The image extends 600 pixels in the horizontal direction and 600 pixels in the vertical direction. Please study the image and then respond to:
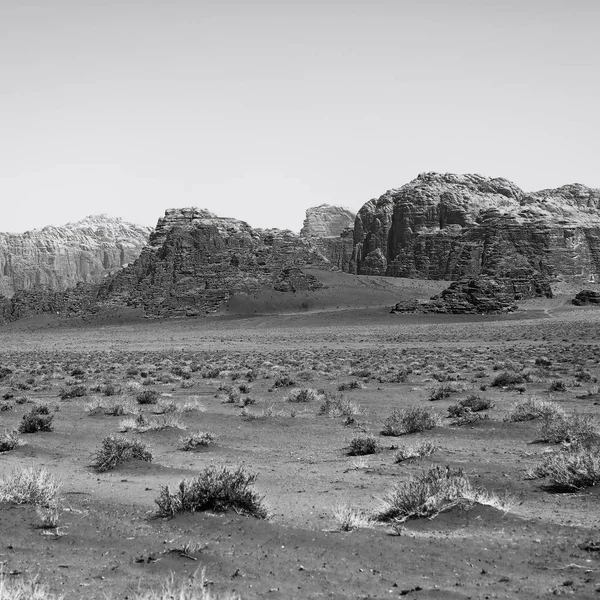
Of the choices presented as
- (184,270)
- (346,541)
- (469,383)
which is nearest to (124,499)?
(346,541)

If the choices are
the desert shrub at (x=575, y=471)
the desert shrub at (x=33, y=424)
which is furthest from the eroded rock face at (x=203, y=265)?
the desert shrub at (x=575, y=471)

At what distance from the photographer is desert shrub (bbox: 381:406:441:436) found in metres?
15.1

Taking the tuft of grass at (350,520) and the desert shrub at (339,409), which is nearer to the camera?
the tuft of grass at (350,520)

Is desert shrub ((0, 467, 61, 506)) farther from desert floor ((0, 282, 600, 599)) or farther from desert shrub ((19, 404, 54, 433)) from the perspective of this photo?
desert shrub ((19, 404, 54, 433))

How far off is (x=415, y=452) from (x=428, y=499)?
4.12 meters

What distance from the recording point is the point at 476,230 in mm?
155625

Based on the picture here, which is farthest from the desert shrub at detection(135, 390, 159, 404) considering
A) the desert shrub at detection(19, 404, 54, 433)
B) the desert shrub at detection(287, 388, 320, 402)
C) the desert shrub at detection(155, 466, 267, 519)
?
the desert shrub at detection(155, 466, 267, 519)

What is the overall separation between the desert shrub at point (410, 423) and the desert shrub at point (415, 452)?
276 centimetres

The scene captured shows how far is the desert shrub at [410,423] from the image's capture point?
1511 centimetres

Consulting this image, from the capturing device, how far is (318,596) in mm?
5941

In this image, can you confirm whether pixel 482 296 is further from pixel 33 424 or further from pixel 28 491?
pixel 28 491

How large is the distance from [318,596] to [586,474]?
494 cm

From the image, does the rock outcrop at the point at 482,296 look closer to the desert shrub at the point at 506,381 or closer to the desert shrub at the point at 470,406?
the desert shrub at the point at 506,381

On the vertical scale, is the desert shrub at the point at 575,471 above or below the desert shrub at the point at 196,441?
above
